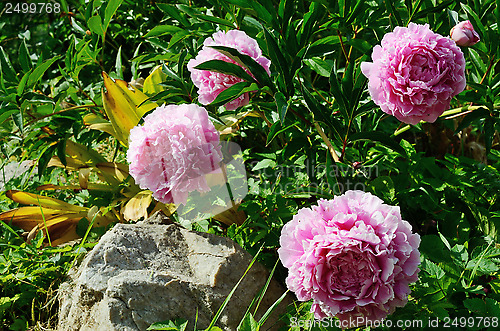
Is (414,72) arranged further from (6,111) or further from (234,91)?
(6,111)

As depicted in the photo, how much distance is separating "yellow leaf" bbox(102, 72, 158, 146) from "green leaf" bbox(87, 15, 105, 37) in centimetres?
18

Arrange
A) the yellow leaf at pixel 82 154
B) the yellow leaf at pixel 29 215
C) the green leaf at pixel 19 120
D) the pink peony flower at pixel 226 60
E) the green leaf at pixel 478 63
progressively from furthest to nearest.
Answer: the yellow leaf at pixel 82 154 → the yellow leaf at pixel 29 215 → the green leaf at pixel 478 63 → the green leaf at pixel 19 120 → the pink peony flower at pixel 226 60

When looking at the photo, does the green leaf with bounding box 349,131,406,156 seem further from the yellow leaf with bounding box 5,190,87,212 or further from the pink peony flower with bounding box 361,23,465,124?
the yellow leaf with bounding box 5,190,87,212

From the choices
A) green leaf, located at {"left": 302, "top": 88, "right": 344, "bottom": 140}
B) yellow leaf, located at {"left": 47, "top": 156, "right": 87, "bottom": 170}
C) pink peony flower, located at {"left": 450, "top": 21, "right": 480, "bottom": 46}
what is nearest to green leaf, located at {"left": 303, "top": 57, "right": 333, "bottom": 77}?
green leaf, located at {"left": 302, "top": 88, "right": 344, "bottom": 140}

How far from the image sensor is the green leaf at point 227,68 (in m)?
1.26

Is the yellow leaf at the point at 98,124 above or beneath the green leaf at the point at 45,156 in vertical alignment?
above

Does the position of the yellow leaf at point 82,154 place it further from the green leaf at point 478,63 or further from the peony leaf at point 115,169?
the green leaf at point 478,63

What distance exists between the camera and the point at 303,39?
1.43 metres

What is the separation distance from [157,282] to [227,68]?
67 cm

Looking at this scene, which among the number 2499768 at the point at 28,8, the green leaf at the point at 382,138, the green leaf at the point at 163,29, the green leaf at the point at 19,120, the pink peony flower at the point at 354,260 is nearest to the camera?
the pink peony flower at the point at 354,260

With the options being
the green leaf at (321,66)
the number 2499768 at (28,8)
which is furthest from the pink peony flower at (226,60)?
the number 2499768 at (28,8)

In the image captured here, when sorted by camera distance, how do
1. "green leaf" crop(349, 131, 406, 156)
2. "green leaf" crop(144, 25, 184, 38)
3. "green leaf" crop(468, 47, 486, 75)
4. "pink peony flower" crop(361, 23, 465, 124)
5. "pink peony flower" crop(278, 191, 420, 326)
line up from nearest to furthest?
"pink peony flower" crop(278, 191, 420, 326) → "pink peony flower" crop(361, 23, 465, 124) → "green leaf" crop(349, 131, 406, 156) → "green leaf" crop(468, 47, 486, 75) → "green leaf" crop(144, 25, 184, 38)

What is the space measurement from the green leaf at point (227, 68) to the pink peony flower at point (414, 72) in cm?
34

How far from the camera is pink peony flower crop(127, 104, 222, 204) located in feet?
4.26
